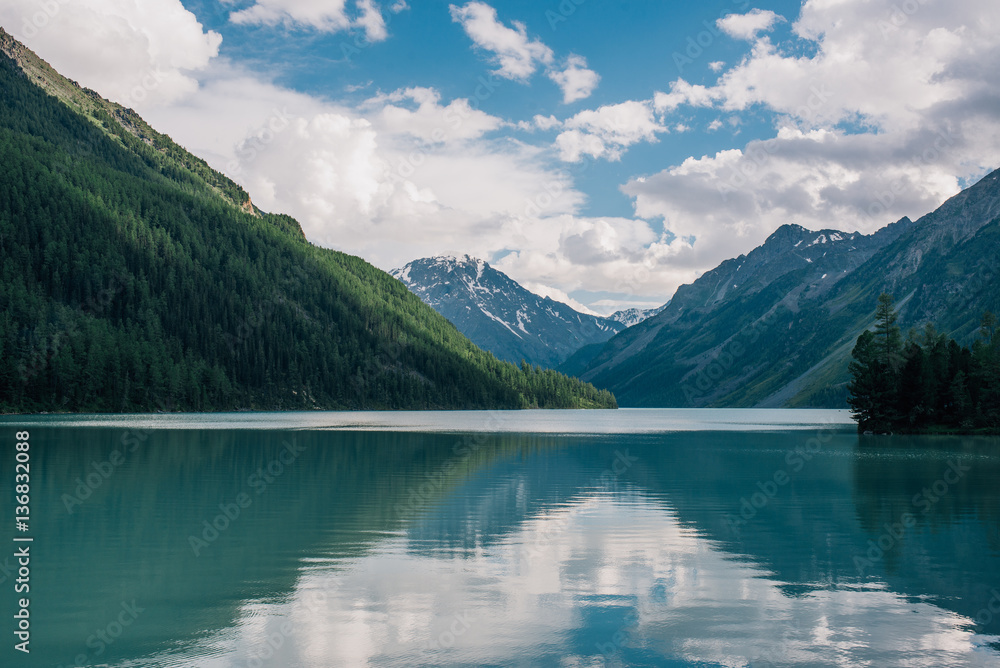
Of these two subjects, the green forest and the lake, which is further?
the green forest

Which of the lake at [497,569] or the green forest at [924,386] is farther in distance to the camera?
the green forest at [924,386]

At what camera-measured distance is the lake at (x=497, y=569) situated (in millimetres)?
17703

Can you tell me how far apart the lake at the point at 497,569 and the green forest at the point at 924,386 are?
232ft

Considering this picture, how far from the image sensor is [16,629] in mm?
18500

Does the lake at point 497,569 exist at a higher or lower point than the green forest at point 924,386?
lower

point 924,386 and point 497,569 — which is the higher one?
point 924,386

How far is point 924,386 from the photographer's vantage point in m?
118

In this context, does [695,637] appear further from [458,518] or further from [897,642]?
[458,518]

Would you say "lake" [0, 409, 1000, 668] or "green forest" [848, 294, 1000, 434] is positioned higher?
"green forest" [848, 294, 1000, 434]

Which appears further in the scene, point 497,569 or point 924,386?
point 924,386

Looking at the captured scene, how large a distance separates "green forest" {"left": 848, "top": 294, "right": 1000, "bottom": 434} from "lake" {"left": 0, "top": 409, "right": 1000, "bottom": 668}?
232 ft

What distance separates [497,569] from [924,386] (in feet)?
371

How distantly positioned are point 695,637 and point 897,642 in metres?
4.63

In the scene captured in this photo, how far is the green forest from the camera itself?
386 ft
